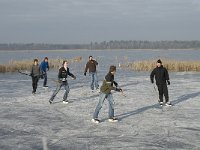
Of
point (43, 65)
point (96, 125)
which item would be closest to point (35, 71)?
point (43, 65)

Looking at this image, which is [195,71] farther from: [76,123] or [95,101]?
[76,123]

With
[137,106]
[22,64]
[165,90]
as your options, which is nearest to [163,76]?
[165,90]

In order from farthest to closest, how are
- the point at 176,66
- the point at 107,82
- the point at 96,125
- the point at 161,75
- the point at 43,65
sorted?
1. the point at 176,66
2. the point at 43,65
3. the point at 161,75
4. the point at 107,82
5. the point at 96,125

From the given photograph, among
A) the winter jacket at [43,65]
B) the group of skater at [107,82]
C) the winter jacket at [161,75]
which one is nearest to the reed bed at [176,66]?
the group of skater at [107,82]

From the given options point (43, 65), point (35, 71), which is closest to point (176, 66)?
point (43, 65)

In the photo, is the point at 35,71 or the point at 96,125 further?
the point at 35,71

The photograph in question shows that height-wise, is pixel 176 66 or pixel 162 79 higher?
pixel 162 79

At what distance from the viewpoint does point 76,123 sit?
31.3 feet

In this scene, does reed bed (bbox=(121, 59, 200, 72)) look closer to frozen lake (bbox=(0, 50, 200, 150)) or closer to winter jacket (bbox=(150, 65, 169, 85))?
frozen lake (bbox=(0, 50, 200, 150))

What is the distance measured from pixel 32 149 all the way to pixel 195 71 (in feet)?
75.7

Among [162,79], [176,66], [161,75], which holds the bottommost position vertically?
[176,66]

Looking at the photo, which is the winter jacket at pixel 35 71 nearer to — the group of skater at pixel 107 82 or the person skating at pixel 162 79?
the group of skater at pixel 107 82

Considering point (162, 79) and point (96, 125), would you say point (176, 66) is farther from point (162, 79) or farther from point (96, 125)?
point (96, 125)

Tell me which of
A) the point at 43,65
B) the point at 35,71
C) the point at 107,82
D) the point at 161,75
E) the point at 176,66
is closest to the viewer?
the point at 107,82
